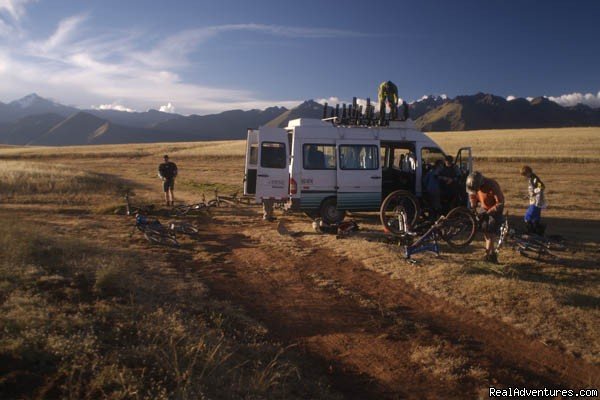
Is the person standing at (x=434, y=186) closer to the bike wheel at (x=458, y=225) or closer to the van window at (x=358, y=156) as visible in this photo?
the van window at (x=358, y=156)

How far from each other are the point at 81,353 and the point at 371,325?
335 centimetres

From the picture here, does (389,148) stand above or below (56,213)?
above

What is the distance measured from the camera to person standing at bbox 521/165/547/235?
28.2ft

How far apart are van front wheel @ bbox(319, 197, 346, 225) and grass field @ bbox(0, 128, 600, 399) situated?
88cm

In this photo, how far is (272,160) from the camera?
1072 centimetres

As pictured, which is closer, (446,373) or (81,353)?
(81,353)

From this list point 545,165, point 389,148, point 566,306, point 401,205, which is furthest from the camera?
point 545,165

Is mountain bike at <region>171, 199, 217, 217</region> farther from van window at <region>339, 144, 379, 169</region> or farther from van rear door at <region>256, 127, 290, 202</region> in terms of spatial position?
van window at <region>339, 144, 379, 169</region>

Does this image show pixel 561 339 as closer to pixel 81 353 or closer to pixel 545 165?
pixel 81 353

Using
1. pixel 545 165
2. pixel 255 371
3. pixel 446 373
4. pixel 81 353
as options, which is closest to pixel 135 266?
pixel 81 353

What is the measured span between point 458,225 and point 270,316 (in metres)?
5.16

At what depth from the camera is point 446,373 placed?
4.14 meters

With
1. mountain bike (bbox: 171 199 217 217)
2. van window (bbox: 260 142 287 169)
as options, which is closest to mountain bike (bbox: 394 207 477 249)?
van window (bbox: 260 142 287 169)

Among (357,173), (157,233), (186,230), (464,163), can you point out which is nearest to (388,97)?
(357,173)
